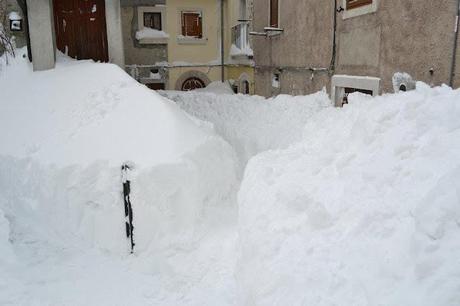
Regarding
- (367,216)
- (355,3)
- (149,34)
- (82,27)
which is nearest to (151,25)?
(149,34)

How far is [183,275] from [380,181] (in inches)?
141

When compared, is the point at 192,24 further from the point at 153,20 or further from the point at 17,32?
the point at 17,32

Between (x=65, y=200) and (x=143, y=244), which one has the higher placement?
(x=65, y=200)

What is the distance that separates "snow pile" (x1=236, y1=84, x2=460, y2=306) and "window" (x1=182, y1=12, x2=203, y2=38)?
43.0ft

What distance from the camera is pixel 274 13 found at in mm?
11766

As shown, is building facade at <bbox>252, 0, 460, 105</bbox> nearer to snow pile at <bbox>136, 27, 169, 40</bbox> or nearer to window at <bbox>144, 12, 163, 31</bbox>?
snow pile at <bbox>136, 27, 169, 40</bbox>

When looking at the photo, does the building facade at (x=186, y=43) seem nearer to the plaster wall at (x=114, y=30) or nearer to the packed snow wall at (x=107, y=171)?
the plaster wall at (x=114, y=30)

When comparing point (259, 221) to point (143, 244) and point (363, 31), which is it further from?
point (363, 31)

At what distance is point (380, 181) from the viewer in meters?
3.35

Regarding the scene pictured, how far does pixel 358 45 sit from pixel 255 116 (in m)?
3.75

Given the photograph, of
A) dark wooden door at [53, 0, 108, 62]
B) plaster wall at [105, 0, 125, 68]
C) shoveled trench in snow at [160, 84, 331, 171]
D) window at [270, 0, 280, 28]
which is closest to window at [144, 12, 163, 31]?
shoveled trench in snow at [160, 84, 331, 171]

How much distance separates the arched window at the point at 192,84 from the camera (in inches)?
672

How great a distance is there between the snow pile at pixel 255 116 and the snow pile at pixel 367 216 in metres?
3.78

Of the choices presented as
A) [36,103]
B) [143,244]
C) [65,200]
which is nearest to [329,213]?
[143,244]
